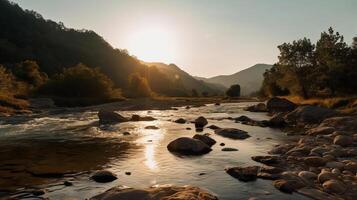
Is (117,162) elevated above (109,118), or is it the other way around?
(109,118)

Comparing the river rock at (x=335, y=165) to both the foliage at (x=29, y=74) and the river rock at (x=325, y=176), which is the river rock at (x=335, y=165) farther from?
the foliage at (x=29, y=74)

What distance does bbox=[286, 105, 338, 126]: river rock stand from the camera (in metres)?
50.3

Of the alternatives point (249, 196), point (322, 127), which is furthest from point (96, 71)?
point (249, 196)

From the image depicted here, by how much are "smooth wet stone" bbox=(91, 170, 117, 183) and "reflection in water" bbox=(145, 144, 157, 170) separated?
3390 millimetres

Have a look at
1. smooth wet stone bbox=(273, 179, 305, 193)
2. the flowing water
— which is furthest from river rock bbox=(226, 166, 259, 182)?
smooth wet stone bbox=(273, 179, 305, 193)

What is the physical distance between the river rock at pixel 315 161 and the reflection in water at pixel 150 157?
32.2 feet

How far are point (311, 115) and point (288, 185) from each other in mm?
35938

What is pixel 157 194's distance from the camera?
15836 millimetres

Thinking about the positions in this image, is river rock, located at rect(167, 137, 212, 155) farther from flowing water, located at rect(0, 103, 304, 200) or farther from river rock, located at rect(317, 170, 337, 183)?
river rock, located at rect(317, 170, 337, 183)

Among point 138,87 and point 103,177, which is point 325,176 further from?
point 138,87

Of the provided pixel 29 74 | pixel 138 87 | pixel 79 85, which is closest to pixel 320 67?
pixel 79 85

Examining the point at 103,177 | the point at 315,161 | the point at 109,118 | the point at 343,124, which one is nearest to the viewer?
the point at 103,177

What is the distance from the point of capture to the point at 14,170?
22.5m

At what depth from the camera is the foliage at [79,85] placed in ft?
370
